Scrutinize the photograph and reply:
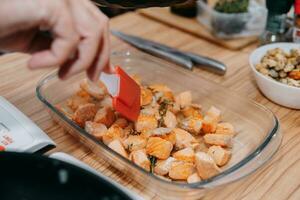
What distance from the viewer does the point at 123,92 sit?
712 mm

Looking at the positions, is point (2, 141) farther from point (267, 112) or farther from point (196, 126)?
point (267, 112)

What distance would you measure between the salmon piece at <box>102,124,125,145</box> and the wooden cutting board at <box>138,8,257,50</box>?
465 mm

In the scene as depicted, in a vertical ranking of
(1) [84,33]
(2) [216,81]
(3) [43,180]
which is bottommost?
(2) [216,81]

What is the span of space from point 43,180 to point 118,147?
0.72 feet

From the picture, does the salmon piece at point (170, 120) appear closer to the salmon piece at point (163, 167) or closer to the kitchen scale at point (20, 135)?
the salmon piece at point (163, 167)

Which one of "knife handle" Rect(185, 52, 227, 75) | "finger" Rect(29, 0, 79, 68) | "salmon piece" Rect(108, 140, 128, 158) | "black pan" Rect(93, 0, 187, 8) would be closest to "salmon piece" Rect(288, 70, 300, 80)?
"knife handle" Rect(185, 52, 227, 75)

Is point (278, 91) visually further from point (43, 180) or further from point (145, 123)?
point (43, 180)

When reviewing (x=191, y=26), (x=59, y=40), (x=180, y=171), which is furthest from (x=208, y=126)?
(x=191, y=26)

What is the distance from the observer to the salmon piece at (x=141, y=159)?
634 mm

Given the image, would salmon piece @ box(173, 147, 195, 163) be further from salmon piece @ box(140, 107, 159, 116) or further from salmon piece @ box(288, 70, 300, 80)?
salmon piece @ box(288, 70, 300, 80)

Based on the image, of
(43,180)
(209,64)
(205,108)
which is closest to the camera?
(43,180)

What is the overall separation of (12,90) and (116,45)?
0.98 ft

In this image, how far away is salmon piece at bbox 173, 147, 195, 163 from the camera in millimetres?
656

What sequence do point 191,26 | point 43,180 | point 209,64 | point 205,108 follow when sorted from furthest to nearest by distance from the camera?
point 191,26
point 209,64
point 205,108
point 43,180
